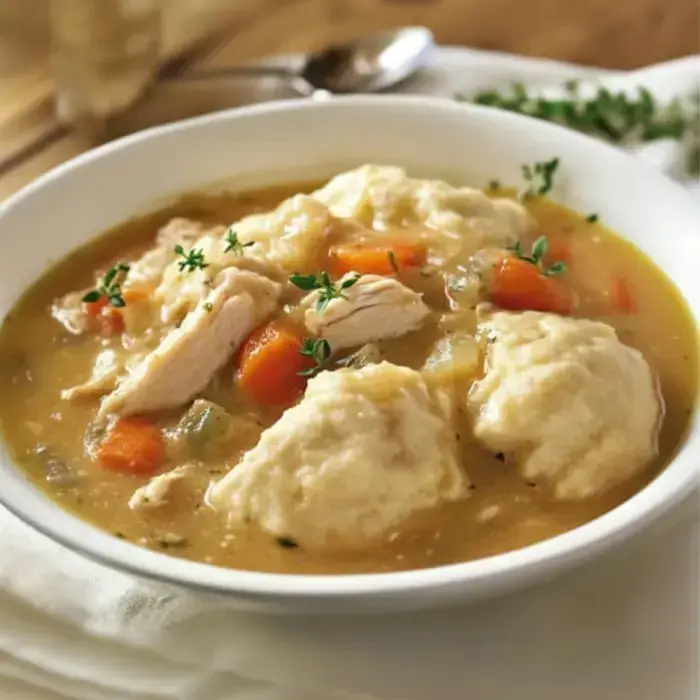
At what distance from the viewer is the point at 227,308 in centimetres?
218

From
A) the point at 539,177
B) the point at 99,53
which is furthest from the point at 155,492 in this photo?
the point at 99,53

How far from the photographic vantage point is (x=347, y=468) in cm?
186

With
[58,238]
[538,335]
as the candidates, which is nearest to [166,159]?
[58,238]

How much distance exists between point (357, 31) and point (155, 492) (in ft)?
8.31

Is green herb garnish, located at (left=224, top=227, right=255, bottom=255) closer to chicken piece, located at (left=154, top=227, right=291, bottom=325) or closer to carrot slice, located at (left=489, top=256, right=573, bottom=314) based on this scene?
chicken piece, located at (left=154, top=227, right=291, bottom=325)

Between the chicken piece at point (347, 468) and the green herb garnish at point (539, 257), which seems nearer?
the chicken piece at point (347, 468)

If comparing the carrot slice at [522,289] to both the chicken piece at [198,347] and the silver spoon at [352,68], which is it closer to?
the chicken piece at [198,347]

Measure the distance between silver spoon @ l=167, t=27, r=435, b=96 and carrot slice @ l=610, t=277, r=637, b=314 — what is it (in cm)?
145

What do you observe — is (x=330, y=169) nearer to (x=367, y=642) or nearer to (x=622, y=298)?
(x=622, y=298)

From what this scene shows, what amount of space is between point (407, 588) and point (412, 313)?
2.52 ft

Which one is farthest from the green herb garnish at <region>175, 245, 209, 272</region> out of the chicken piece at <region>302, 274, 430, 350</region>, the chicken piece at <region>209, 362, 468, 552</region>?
the chicken piece at <region>209, 362, 468, 552</region>

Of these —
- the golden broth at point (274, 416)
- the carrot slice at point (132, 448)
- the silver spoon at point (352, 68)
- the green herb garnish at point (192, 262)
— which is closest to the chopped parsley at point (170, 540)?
the golden broth at point (274, 416)

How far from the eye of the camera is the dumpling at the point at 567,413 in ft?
6.44

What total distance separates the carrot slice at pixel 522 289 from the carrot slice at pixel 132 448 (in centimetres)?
80
